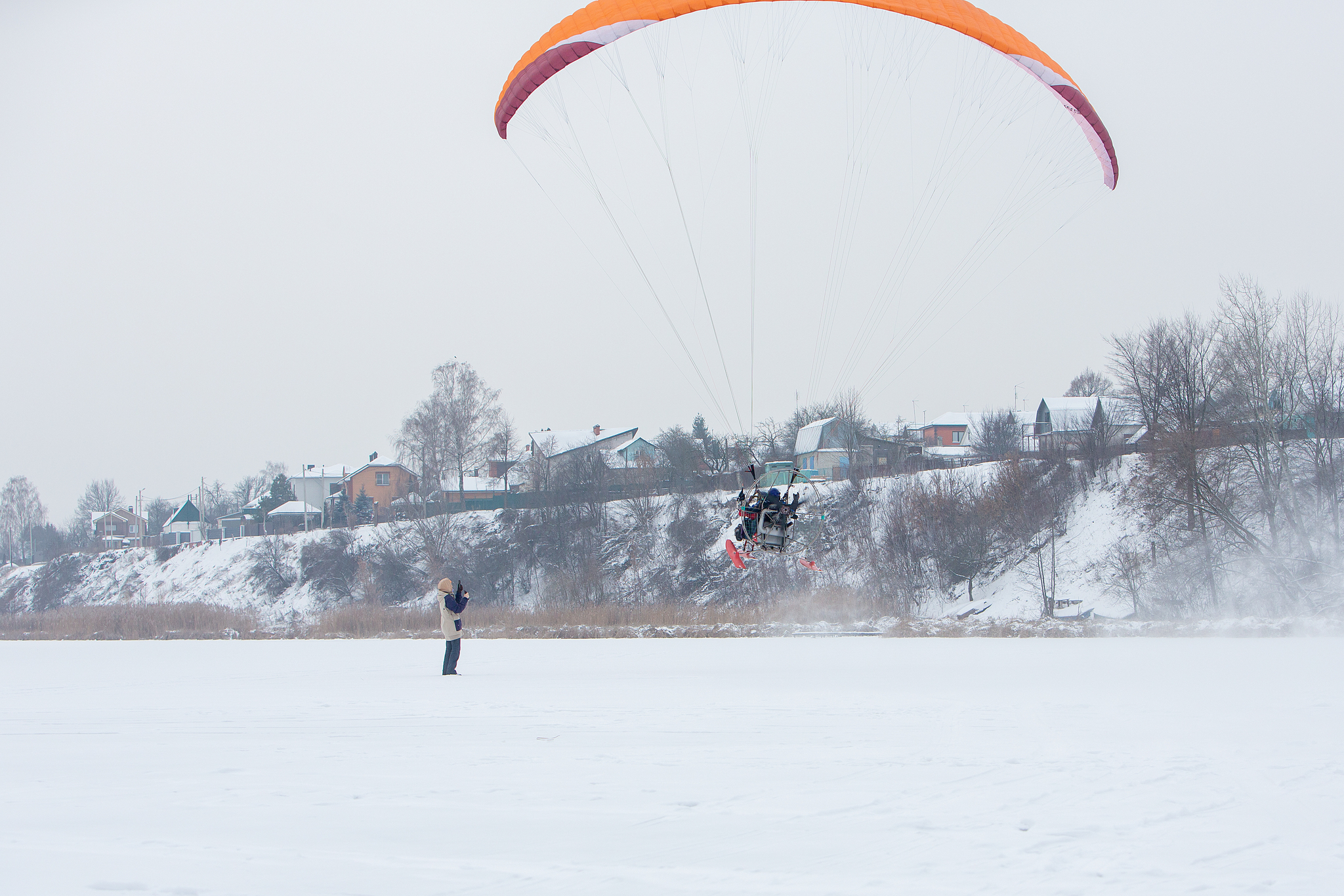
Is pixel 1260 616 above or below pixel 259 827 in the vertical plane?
below

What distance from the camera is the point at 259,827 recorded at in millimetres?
5141

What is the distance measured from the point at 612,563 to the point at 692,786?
37.3m

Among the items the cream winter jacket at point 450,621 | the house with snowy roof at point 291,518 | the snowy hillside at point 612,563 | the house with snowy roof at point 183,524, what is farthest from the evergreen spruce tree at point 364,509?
the cream winter jacket at point 450,621

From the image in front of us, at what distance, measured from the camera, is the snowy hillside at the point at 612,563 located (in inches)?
1316

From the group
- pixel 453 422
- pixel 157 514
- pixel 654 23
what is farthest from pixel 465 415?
pixel 157 514

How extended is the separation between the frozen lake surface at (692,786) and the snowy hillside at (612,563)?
68.1 ft

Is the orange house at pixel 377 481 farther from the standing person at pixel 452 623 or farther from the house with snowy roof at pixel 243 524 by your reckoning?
the standing person at pixel 452 623

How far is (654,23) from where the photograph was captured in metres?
10.8

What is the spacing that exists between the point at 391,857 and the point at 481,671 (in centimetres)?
919

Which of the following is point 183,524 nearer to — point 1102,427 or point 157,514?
point 157,514

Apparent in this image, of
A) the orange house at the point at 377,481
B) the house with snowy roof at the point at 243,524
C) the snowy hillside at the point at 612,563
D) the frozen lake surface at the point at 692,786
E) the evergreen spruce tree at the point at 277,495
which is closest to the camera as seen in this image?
the frozen lake surface at the point at 692,786

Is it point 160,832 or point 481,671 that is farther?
point 481,671

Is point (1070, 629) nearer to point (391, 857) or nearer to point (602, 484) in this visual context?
point (391, 857)

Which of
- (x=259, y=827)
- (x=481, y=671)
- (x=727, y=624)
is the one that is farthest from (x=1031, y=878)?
(x=727, y=624)
